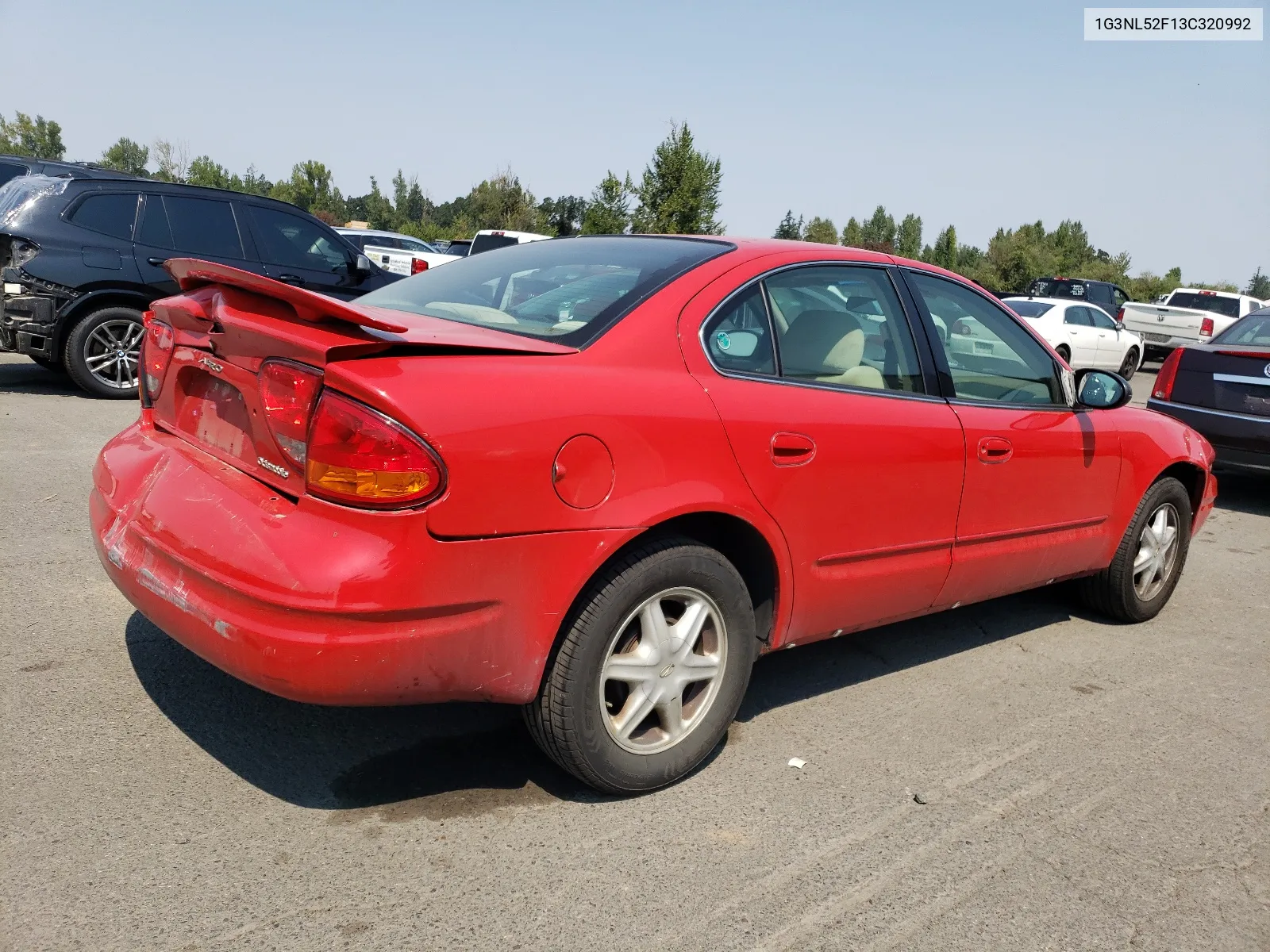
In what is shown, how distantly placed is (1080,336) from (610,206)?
19515 mm

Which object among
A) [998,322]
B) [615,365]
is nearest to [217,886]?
[615,365]

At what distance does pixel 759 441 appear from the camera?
→ 3.08m

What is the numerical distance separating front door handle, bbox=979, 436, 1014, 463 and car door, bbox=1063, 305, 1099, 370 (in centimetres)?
1471

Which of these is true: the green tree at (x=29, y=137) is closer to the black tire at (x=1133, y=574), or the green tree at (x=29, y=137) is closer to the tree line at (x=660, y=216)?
the tree line at (x=660, y=216)

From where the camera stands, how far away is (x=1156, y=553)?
16.3 feet

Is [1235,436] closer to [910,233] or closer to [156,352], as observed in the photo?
[156,352]

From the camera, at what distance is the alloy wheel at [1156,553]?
4.90 m

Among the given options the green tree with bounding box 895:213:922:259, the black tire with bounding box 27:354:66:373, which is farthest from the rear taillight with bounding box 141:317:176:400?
the green tree with bounding box 895:213:922:259

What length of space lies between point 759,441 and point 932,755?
1222 mm

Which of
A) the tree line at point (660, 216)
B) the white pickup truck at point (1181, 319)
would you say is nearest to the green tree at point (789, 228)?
the tree line at point (660, 216)

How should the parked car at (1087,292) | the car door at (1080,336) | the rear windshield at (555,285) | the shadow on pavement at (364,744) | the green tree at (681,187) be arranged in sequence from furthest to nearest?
the green tree at (681,187)
the parked car at (1087,292)
the car door at (1080,336)
the rear windshield at (555,285)
the shadow on pavement at (364,744)

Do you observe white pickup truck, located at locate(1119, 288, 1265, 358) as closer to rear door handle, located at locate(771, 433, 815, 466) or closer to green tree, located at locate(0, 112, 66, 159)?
rear door handle, located at locate(771, 433, 815, 466)

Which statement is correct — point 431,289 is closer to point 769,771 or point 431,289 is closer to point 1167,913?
point 769,771

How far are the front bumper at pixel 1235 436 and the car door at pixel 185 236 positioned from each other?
770 cm
